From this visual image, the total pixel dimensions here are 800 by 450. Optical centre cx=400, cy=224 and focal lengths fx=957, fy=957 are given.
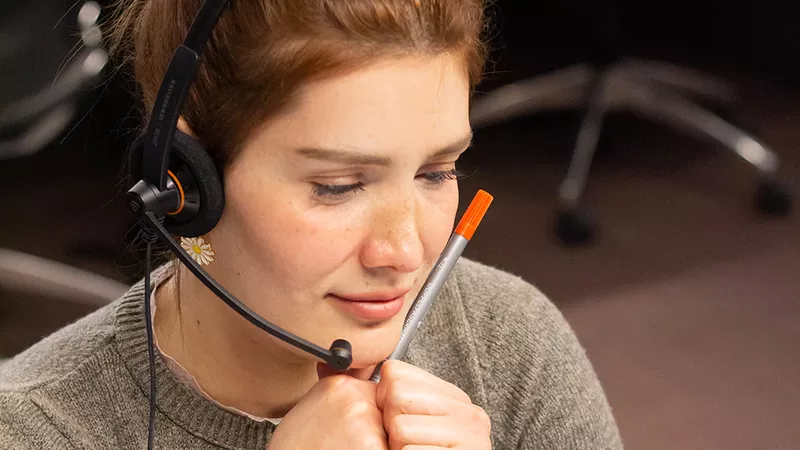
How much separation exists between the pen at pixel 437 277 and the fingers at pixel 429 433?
9 centimetres

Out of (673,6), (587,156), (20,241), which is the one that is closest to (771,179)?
(587,156)

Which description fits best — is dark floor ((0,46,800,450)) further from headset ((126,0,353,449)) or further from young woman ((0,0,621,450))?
headset ((126,0,353,449))

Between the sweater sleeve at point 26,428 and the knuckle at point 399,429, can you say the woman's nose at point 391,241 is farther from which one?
the sweater sleeve at point 26,428

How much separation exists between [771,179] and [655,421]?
2.90 feet

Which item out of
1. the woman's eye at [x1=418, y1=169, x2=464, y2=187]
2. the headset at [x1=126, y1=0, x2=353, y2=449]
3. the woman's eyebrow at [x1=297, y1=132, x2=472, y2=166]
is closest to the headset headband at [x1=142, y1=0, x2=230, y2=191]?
the headset at [x1=126, y1=0, x2=353, y2=449]

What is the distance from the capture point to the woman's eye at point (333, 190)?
30.6 inches

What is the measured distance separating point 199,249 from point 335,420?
0.63 ft

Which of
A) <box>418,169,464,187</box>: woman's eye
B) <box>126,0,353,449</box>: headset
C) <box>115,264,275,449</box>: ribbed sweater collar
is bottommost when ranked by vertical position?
<box>115,264,275,449</box>: ribbed sweater collar

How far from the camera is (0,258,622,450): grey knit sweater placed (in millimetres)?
888

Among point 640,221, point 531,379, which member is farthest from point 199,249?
point 640,221

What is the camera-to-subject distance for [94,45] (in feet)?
5.69

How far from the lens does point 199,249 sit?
2.76ft

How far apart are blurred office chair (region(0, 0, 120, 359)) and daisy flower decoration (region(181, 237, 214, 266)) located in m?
0.83

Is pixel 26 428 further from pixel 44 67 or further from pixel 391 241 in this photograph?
pixel 44 67
